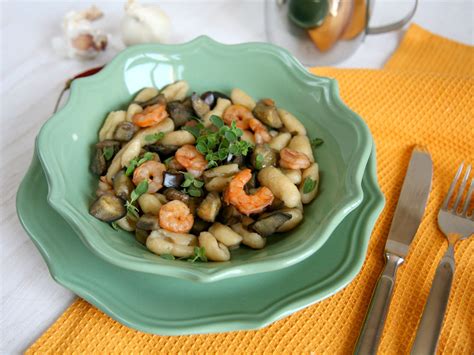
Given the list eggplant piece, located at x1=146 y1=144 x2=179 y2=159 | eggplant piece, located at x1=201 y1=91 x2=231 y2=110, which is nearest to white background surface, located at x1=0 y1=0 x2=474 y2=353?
eggplant piece, located at x1=146 y1=144 x2=179 y2=159

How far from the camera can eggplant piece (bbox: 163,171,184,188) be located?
2.66 feet

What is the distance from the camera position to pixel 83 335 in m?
0.74

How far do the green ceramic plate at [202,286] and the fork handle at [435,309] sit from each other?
0.12 m

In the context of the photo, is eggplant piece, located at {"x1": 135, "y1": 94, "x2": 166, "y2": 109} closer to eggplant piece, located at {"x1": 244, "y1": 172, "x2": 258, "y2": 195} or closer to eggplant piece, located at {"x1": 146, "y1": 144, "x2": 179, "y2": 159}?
eggplant piece, located at {"x1": 146, "y1": 144, "x2": 179, "y2": 159}

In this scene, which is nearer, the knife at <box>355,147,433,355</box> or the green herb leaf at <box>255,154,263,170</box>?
the knife at <box>355,147,433,355</box>

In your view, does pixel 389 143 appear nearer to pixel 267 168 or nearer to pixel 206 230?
pixel 267 168

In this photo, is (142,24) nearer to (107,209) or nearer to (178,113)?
(178,113)

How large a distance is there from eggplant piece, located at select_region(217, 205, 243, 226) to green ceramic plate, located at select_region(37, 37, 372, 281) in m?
0.04

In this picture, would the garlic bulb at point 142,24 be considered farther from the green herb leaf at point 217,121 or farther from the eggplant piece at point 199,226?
the eggplant piece at point 199,226

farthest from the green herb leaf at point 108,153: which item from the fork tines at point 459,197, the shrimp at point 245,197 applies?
the fork tines at point 459,197

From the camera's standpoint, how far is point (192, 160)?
83cm

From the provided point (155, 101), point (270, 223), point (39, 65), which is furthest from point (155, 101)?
point (39, 65)

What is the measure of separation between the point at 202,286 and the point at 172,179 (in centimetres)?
17

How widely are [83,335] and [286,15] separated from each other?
30.2 inches
